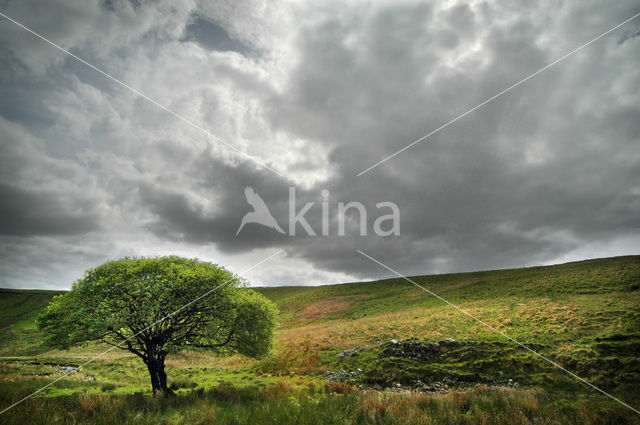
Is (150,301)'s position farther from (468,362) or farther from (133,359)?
(133,359)

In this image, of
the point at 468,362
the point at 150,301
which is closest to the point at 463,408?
the point at 468,362

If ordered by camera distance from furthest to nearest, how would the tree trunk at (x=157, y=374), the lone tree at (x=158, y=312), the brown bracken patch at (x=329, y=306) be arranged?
the brown bracken patch at (x=329, y=306), the tree trunk at (x=157, y=374), the lone tree at (x=158, y=312)

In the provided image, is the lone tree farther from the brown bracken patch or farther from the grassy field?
the brown bracken patch

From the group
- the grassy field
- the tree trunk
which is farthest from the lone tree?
the grassy field

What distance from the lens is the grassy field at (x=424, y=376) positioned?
Answer: 985 cm

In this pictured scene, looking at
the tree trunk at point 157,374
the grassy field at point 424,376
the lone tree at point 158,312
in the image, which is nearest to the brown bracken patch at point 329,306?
the grassy field at point 424,376

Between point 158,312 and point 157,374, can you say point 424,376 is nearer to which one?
point 157,374

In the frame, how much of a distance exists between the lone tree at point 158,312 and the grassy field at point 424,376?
2.37 m

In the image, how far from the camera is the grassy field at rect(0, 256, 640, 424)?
9.85 meters

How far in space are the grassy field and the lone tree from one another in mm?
2371

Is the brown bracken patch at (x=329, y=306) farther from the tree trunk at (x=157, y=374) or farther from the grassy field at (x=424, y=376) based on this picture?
the tree trunk at (x=157, y=374)

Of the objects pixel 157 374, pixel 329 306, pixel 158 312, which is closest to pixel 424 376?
pixel 157 374

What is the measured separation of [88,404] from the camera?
32.9ft

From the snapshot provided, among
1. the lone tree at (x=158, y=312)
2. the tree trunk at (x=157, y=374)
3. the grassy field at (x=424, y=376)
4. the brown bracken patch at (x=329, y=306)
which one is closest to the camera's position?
the grassy field at (x=424, y=376)
